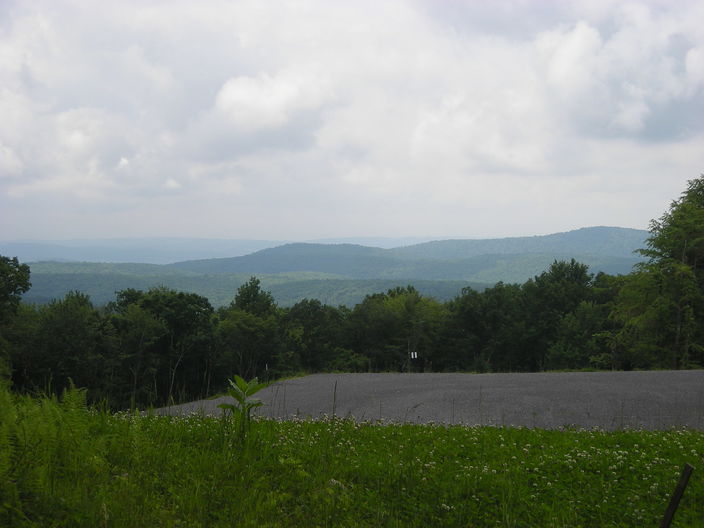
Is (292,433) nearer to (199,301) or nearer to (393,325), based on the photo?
(199,301)

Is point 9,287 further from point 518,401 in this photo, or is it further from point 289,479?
point 289,479

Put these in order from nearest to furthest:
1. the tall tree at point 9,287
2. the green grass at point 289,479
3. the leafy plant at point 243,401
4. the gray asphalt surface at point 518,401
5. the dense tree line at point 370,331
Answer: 1. the green grass at point 289,479
2. the leafy plant at point 243,401
3. the gray asphalt surface at point 518,401
4. the dense tree line at point 370,331
5. the tall tree at point 9,287

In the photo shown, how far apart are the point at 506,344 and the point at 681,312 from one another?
34.8 meters

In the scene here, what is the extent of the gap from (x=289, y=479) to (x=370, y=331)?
59536mm

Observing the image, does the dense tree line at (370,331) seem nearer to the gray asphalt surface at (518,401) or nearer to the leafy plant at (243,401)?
the gray asphalt surface at (518,401)

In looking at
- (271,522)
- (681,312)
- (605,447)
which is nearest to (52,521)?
(271,522)

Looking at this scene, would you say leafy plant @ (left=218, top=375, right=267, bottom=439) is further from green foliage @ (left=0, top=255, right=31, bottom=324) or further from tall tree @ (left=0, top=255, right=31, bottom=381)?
green foliage @ (left=0, top=255, right=31, bottom=324)

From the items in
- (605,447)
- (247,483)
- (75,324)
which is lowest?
(75,324)

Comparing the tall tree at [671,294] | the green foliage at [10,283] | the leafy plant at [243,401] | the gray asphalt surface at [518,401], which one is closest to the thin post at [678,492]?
the leafy plant at [243,401]

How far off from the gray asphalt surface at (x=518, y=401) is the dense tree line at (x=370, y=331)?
5397 millimetres

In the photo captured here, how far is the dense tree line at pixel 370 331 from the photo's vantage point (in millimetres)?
29656

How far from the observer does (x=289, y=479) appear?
5.03m

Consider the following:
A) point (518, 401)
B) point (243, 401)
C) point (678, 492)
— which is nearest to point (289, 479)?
point (243, 401)

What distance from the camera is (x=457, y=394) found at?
619 inches
